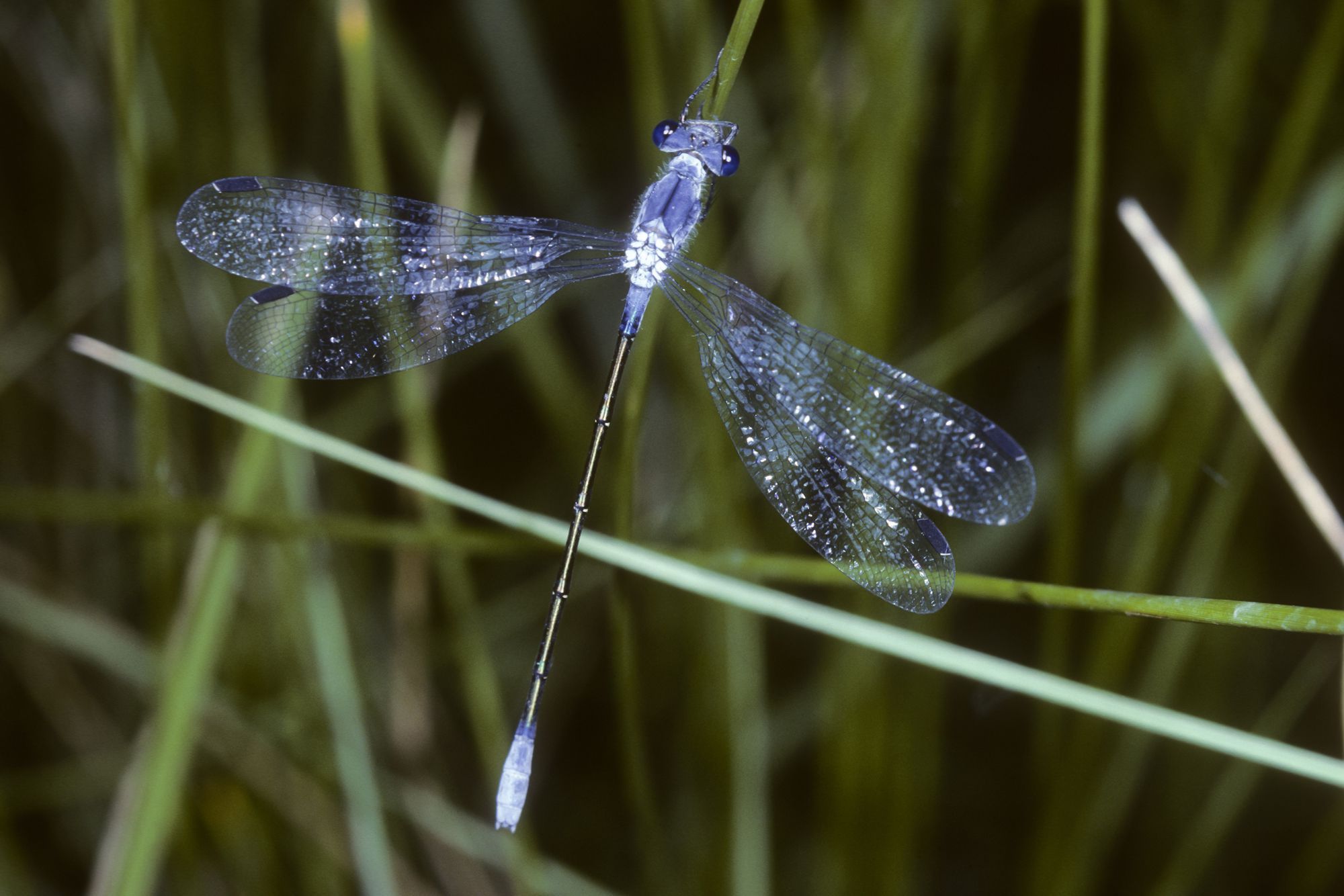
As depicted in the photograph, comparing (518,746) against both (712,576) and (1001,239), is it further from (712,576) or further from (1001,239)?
(1001,239)

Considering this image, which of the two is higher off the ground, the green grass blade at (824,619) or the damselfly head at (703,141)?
the damselfly head at (703,141)

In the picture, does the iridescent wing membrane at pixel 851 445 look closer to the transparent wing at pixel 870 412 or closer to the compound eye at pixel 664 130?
the transparent wing at pixel 870 412

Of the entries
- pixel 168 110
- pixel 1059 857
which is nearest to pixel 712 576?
pixel 1059 857

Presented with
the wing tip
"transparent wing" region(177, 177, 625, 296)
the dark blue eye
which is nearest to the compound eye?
the dark blue eye

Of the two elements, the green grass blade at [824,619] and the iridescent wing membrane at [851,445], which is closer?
the green grass blade at [824,619]

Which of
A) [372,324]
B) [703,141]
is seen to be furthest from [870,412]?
[372,324]

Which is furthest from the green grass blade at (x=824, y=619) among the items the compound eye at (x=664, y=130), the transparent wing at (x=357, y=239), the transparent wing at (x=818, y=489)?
the compound eye at (x=664, y=130)
